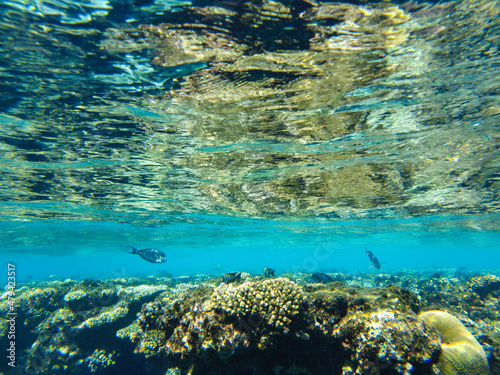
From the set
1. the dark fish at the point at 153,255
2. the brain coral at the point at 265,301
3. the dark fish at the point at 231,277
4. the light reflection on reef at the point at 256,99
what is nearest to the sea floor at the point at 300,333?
the brain coral at the point at 265,301

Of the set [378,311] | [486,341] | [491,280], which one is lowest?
[491,280]

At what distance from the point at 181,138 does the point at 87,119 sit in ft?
10.7

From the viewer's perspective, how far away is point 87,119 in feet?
27.2

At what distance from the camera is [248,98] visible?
7.64m

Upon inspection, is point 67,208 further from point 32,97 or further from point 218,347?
point 218,347

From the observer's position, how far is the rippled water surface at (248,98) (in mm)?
5254

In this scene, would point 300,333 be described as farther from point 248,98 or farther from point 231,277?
point 248,98

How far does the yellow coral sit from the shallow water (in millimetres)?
6455

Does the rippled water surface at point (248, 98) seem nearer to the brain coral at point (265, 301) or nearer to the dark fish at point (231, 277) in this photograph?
the dark fish at point (231, 277)

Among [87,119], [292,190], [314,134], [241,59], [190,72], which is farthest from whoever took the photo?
[292,190]

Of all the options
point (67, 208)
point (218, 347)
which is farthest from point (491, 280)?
point (67, 208)

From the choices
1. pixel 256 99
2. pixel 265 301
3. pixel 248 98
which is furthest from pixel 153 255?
pixel 256 99

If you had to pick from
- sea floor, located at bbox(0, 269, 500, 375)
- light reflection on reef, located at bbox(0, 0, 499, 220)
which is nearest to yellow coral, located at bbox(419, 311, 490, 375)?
sea floor, located at bbox(0, 269, 500, 375)

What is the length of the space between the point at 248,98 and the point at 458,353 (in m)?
7.70
